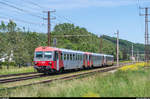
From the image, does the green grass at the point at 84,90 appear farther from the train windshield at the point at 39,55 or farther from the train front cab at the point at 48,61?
the train windshield at the point at 39,55

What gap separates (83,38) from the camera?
10862cm

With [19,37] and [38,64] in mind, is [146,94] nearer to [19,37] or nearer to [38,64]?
[38,64]

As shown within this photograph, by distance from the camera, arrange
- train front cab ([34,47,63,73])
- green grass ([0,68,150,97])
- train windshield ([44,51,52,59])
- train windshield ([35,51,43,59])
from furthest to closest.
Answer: train windshield ([35,51,43,59])
train windshield ([44,51,52,59])
train front cab ([34,47,63,73])
green grass ([0,68,150,97])

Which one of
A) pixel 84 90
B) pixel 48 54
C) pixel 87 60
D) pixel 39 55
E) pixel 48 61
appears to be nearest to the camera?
pixel 84 90

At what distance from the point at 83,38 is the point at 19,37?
47182 mm

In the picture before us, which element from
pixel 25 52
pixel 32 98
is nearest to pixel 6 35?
pixel 25 52

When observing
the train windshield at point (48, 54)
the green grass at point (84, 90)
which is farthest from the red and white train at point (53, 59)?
the green grass at point (84, 90)

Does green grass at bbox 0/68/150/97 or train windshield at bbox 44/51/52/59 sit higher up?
train windshield at bbox 44/51/52/59

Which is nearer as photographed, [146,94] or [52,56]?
[146,94]

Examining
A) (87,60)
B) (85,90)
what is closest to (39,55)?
(87,60)

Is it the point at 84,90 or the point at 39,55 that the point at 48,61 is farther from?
the point at 84,90

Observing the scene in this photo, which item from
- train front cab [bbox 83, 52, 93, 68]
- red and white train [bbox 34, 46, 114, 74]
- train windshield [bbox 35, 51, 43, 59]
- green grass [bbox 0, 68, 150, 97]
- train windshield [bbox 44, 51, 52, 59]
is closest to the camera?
green grass [bbox 0, 68, 150, 97]

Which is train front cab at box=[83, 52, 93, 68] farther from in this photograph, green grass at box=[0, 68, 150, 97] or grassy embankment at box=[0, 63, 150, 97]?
green grass at box=[0, 68, 150, 97]

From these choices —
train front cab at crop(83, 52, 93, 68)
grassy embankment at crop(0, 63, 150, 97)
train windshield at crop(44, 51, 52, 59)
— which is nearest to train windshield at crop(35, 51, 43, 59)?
train windshield at crop(44, 51, 52, 59)
